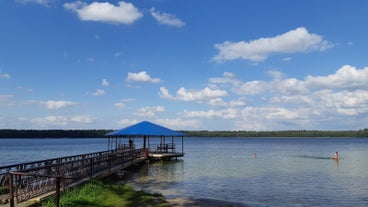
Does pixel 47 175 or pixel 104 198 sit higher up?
pixel 47 175

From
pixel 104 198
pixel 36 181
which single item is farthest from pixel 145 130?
pixel 36 181

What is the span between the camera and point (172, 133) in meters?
40.8

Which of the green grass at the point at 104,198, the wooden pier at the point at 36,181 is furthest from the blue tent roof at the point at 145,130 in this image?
the green grass at the point at 104,198

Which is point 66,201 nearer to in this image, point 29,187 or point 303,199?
point 29,187

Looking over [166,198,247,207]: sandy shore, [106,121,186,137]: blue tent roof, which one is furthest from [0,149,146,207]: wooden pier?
[106,121,186,137]: blue tent roof

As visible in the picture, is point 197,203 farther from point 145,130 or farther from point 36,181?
point 145,130

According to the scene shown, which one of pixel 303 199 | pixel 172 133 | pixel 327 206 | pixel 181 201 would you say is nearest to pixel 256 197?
pixel 303 199

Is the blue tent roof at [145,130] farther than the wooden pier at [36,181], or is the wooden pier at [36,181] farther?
the blue tent roof at [145,130]

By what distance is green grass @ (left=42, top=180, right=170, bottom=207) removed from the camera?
12736 millimetres

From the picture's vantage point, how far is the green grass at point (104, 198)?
12.7 m

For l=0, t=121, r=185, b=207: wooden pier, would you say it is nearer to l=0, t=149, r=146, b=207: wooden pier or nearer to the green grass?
l=0, t=149, r=146, b=207: wooden pier

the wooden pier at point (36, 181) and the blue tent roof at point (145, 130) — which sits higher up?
the blue tent roof at point (145, 130)

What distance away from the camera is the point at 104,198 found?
14047mm

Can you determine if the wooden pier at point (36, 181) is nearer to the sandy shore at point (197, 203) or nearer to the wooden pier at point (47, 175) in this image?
the wooden pier at point (47, 175)
